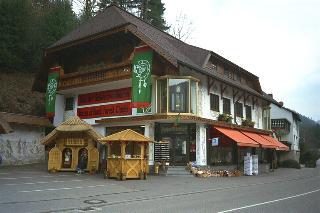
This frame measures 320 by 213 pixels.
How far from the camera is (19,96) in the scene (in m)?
34.9

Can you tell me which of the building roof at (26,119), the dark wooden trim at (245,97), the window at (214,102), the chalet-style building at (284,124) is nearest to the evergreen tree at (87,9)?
the building roof at (26,119)

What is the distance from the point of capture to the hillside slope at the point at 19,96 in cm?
3303

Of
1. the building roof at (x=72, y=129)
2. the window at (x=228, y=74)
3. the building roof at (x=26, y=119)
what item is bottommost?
the building roof at (x=72, y=129)

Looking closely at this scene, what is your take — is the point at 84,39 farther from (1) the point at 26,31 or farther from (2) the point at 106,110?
(1) the point at 26,31

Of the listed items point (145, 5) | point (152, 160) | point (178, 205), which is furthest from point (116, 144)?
point (145, 5)

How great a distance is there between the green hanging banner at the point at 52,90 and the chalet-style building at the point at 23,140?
908mm

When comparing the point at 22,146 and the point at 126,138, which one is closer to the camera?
the point at 126,138

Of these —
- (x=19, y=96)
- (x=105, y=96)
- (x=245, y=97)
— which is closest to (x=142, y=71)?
(x=105, y=96)

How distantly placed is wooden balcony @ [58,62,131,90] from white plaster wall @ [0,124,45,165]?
422 centimetres

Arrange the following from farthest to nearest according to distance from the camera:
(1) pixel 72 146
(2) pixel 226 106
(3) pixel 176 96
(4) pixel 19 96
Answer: (4) pixel 19 96, (2) pixel 226 106, (3) pixel 176 96, (1) pixel 72 146

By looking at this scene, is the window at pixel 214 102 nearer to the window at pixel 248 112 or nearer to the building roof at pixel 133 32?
the building roof at pixel 133 32

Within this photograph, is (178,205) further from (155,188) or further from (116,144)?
(116,144)

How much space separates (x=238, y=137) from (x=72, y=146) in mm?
11937

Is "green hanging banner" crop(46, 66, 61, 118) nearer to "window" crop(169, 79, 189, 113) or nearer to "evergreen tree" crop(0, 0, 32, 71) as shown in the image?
"evergreen tree" crop(0, 0, 32, 71)
